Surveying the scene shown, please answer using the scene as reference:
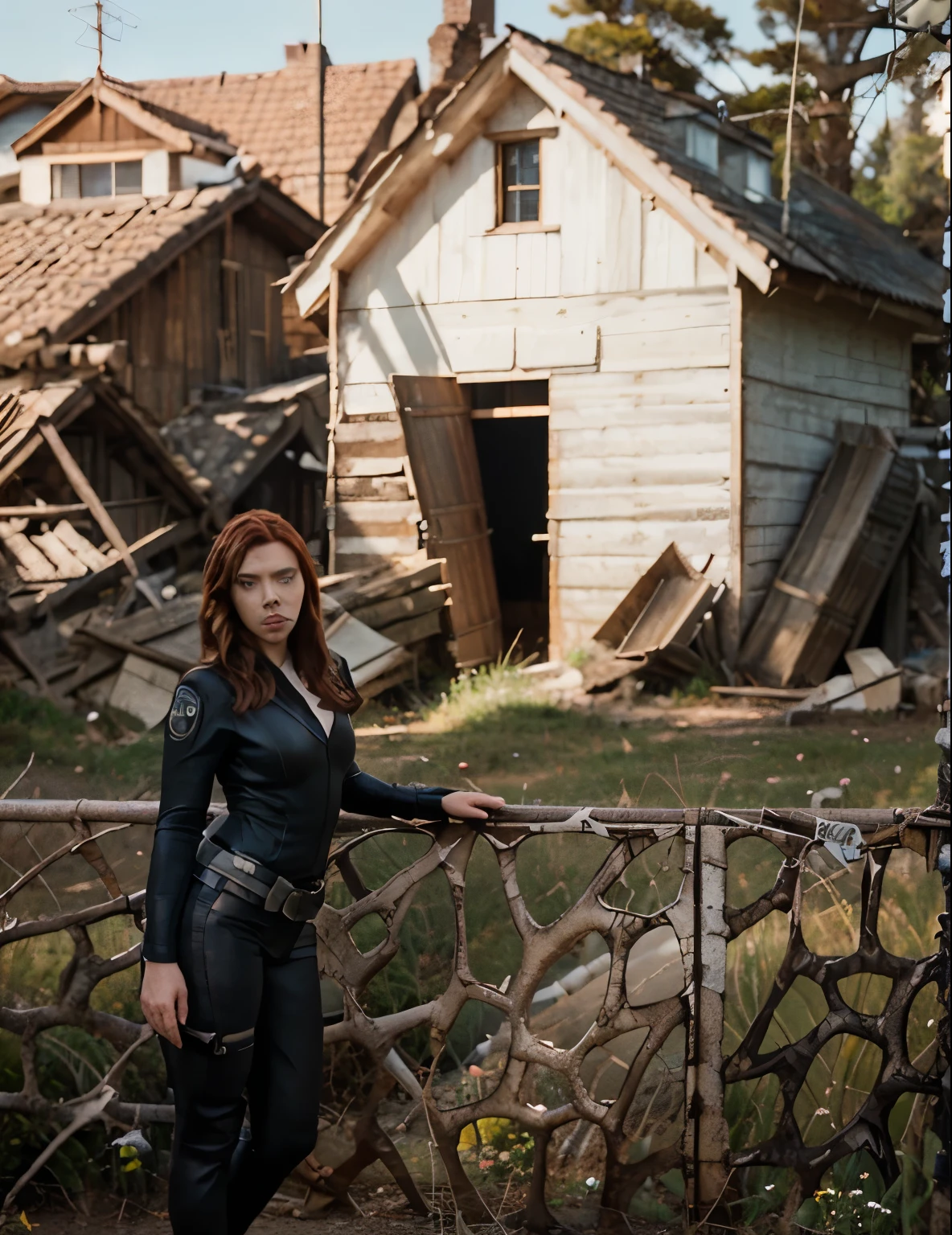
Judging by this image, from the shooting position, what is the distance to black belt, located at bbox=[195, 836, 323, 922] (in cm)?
263

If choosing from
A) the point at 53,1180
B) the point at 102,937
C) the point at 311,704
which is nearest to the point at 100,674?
the point at 102,937

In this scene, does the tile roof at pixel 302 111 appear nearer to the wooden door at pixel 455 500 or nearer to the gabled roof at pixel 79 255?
the gabled roof at pixel 79 255

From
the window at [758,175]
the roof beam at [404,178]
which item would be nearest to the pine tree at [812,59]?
the window at [758,175]

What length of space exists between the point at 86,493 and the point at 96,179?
264 centimetres

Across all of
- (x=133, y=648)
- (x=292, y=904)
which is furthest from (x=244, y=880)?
(x=133, y=648)

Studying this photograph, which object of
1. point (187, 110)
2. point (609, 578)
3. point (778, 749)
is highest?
point (187, 110)

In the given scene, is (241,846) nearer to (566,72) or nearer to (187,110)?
(566,72)

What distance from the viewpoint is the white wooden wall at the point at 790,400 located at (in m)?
11.5

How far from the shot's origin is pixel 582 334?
465 inches

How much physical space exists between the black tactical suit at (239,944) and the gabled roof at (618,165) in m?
9.09

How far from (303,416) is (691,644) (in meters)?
5.84

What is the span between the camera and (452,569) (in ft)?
39.1

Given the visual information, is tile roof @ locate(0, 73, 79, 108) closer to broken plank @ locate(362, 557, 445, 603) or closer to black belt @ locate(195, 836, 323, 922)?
broken plank @ locate(362, 557, 445, 603)

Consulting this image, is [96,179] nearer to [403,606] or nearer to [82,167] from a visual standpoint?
[82,167]
